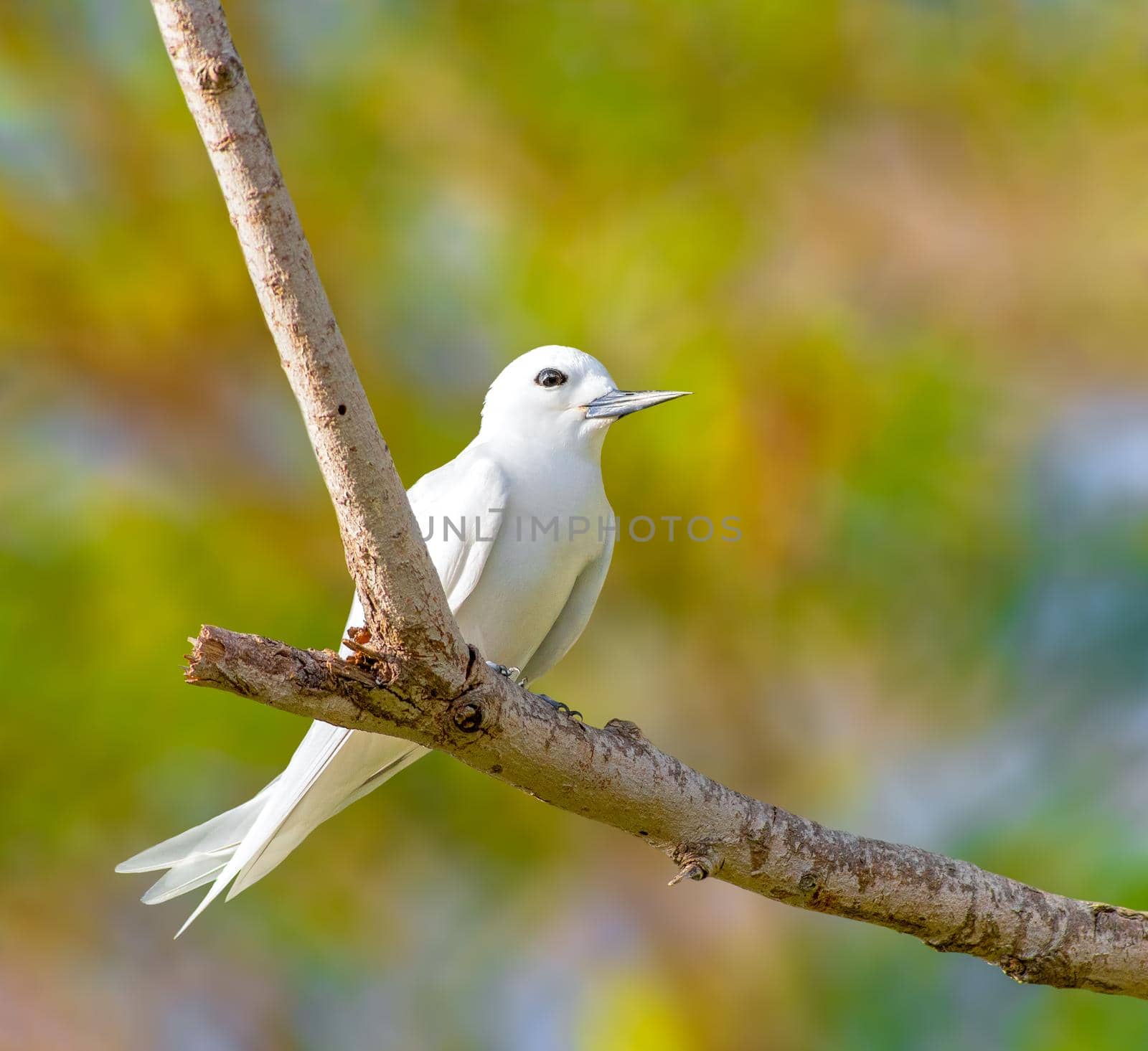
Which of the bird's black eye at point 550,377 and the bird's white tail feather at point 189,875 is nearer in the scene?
the bird's white tail feather at point 189,875

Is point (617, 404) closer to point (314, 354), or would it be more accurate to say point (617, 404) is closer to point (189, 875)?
point (314, 354)

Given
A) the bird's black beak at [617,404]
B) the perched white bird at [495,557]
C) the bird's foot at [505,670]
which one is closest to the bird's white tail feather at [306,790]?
the perched white bird at [495,557]

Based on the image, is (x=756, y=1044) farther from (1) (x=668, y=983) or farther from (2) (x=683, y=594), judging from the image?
(2) (x=683, y=594)

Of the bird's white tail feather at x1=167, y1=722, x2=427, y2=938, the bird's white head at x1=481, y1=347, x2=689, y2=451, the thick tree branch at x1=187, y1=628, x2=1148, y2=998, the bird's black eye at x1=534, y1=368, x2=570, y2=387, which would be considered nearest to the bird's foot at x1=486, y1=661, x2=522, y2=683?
the thick tree branch at x1=187, y1=628, x2=1148, y2=998

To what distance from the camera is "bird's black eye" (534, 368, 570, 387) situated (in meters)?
2.62

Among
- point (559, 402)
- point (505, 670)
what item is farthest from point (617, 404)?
point (505, 670)

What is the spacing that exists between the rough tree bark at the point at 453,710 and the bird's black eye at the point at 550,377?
0.81 meters

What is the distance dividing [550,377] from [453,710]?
98 cm

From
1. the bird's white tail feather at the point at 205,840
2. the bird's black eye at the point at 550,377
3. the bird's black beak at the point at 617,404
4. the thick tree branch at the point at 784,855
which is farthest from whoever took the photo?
the bird's black eye at the point at 550,377

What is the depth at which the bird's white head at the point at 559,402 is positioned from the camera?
101 inches

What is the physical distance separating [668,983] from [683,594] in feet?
5.69

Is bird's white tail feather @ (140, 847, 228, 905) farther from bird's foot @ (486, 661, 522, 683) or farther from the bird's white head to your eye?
the bird's white head

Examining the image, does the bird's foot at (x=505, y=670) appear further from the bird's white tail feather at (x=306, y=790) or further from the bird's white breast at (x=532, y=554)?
the bird's white tail feather at (x=306, y=790)

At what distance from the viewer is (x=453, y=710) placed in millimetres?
1855
